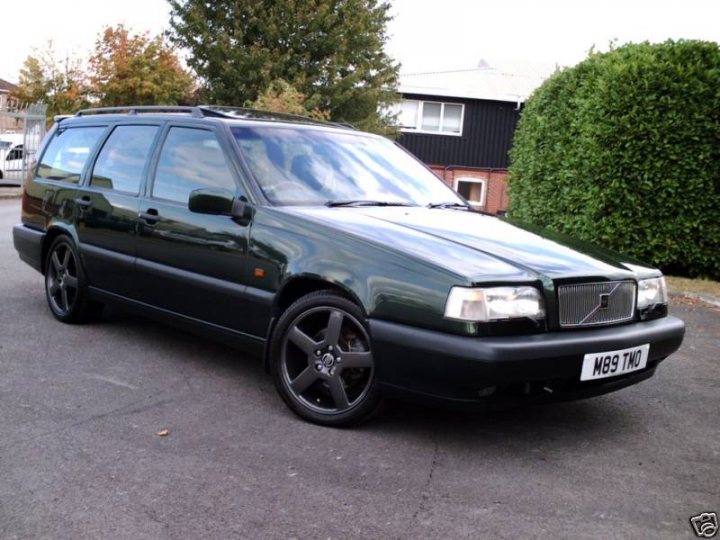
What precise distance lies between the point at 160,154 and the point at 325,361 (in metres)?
2.08

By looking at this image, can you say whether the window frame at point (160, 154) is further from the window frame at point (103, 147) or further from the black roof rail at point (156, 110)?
the black roof rail at point (156, 110)

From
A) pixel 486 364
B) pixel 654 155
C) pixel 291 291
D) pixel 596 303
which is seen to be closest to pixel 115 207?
pixel 291 291

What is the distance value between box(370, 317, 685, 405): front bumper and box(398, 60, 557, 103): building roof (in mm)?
26968

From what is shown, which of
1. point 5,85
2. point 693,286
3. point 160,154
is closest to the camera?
point 160,154

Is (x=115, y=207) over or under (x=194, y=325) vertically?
over

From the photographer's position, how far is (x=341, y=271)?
158 inches

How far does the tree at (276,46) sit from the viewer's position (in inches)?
1075

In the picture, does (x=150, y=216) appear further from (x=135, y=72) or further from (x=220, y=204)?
(x=135, y=72)

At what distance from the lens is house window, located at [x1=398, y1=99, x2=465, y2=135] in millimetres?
31312

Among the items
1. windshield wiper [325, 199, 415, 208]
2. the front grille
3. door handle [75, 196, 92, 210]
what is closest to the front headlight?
the front grille

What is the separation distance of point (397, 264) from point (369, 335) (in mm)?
368

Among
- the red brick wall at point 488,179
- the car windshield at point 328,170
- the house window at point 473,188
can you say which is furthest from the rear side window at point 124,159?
the house window at point 473,188

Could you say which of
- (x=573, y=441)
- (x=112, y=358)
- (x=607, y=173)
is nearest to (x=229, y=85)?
(x=607, y=173)

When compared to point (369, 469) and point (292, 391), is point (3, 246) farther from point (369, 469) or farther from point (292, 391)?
point (369, 469)
